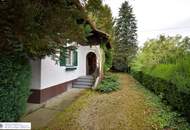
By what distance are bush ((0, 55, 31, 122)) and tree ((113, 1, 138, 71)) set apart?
30004 millimetres

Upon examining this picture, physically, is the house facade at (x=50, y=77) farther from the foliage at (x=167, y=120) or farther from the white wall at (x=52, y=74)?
the foliage at (x=167, y=120)

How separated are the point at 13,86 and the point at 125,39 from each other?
109ft

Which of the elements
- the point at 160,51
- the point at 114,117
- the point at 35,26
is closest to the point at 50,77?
the point at 114,117

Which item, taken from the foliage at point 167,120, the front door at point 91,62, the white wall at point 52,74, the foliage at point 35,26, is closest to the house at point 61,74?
the white wall at point 52,74

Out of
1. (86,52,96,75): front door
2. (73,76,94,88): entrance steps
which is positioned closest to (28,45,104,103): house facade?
(73,76,94,88): entrance steps

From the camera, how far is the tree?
35.1m

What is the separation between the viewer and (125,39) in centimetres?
3669

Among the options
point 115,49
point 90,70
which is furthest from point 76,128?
point 115,49

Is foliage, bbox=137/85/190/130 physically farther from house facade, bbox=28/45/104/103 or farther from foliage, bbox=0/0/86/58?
foliage, bbox=0/0/86/58

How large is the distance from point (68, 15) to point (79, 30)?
44cm

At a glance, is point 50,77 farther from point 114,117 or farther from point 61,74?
point 114,117

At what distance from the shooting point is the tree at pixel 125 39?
35.1 metres

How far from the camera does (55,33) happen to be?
4406 millimetres

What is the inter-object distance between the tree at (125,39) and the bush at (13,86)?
30.0m
